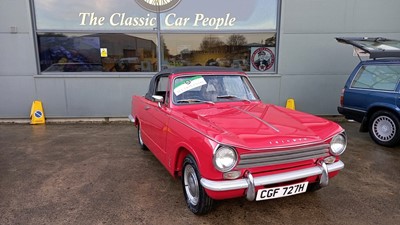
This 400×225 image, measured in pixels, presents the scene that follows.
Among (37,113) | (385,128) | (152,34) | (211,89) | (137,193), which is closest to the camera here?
(137,193)

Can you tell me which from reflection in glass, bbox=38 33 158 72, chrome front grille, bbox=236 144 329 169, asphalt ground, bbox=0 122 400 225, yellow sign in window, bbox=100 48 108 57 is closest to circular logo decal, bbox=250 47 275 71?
reflection in glass, bbox=38 33 158 72

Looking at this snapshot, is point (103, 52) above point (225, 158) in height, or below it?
above

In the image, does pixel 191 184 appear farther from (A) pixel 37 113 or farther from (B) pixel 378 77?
(A) pixel 37 113

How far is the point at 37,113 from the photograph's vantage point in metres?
8.02

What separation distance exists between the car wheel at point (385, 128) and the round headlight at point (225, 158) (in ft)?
14.5

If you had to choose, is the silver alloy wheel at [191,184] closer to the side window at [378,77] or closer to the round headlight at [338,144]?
the round headlight at [338,144]

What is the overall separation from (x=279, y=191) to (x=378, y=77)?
14.6 ft

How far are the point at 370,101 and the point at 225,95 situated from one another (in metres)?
3.62

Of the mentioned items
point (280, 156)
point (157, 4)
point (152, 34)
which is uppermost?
point (157, 4)

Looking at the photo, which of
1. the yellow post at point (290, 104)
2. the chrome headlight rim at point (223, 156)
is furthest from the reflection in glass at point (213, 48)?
the chrome headlight rim at point (223, 156)

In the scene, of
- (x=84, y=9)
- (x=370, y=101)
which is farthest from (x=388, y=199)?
(x=84, y=9)

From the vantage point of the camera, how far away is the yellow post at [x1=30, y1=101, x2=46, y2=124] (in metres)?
8.00

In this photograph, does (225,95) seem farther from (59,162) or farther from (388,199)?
(59,162)

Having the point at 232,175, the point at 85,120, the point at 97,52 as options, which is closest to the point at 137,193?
the point at 232,175
